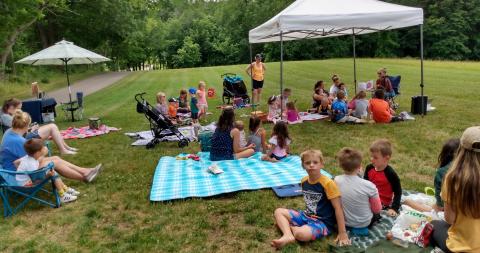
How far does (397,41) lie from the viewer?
53.3 m

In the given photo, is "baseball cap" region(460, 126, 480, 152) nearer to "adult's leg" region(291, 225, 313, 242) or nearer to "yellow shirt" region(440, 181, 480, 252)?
"yellow shirt" region(440, 181, 480, 252)

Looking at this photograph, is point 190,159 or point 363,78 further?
point 363,78

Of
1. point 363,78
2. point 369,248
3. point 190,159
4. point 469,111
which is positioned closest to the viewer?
point 369,248

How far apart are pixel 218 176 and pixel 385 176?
103 inches

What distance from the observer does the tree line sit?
33125 mm

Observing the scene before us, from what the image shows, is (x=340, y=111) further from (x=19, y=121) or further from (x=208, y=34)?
(x=208, y=34)

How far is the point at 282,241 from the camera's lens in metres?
→ 3.95

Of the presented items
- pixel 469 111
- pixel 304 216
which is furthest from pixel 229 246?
pixel 469 111

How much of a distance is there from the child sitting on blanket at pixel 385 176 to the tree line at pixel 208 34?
1167 inches

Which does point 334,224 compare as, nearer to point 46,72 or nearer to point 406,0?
point 46,72

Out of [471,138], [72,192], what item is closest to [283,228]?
[471,138]

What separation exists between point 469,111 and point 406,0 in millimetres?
46951

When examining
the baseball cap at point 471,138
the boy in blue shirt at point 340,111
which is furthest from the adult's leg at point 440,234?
the boy in blue shirt at point 340,111

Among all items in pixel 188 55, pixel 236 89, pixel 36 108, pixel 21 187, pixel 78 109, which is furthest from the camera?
pixel 188 55
